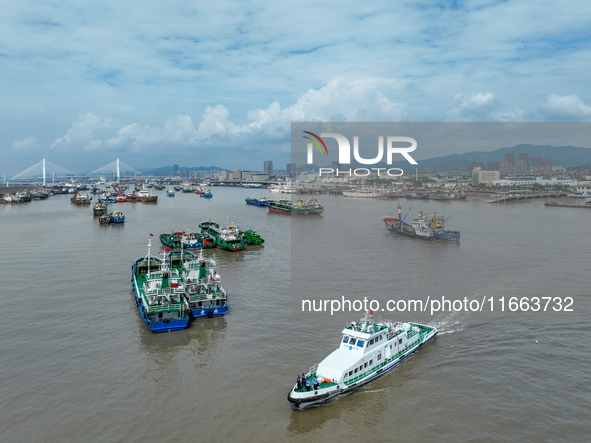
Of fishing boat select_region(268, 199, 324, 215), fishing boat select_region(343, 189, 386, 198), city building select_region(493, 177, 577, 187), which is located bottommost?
fishing boat select_region(268, 199, 324, 215)

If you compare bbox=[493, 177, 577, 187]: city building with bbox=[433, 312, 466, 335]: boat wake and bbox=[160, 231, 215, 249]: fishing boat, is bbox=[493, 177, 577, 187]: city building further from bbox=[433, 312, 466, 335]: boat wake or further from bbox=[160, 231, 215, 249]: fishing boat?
bbox=[433, 312, 466, 335]: boat wake

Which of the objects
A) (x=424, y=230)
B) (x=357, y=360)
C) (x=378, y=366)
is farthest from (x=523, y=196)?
(x=357, y=360)

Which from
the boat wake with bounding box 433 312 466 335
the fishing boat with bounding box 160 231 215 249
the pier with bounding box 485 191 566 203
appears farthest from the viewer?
the pier with bounding box 485 191 566 203

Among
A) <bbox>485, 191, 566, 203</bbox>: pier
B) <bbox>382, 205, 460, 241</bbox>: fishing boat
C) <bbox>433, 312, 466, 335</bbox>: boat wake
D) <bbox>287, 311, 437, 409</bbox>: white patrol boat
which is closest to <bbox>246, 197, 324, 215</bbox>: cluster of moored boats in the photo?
<bbox>382, 205, 460, 241</bbox>: fishing boat

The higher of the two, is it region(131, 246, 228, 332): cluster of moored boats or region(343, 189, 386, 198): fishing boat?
region(343, 189, 386, 198): fishing boat

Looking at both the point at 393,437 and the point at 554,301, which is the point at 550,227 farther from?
the point at 393,437

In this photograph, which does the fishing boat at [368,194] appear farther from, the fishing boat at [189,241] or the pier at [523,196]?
the fishing boat at [189,241]
